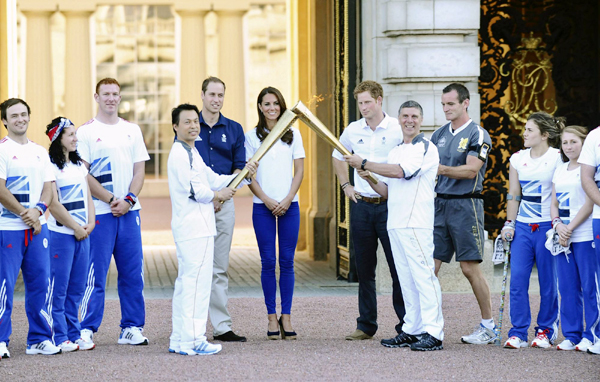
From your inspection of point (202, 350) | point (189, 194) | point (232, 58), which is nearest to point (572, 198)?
point (189, 194)

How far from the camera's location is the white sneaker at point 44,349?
694 cm

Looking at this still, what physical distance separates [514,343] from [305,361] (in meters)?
1.61

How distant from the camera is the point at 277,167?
7.65m

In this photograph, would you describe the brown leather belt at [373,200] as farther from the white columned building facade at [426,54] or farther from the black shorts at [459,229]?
the white columned building facade at [426,54]

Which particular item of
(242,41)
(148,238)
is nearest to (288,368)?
(148,238)

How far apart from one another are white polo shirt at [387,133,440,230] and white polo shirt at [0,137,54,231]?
2.46m

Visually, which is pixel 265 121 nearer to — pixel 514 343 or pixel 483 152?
pixel 483 152

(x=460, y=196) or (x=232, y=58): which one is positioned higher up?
(x=232, y=58)

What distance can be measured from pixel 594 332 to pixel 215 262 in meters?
2.80

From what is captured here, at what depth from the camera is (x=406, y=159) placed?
7.02 metres

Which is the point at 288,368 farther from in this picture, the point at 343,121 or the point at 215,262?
the point at 343,121

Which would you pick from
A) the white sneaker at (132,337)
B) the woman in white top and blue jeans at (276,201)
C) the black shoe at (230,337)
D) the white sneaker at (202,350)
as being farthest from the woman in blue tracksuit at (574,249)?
the white sneaker at (132,337)

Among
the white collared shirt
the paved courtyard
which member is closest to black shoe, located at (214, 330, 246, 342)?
the paved courtyard

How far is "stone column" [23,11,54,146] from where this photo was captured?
106 feet
